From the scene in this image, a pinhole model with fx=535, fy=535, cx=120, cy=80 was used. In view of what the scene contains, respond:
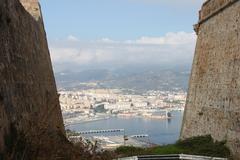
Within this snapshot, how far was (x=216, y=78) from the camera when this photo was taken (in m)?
19.0

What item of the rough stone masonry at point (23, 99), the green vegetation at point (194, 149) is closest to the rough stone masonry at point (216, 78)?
the green vegetation at point (194, 149)

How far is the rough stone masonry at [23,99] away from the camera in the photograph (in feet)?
26.4

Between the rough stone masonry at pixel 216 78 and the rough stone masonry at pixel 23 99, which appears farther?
the rough stone masonry at pixel 216 78

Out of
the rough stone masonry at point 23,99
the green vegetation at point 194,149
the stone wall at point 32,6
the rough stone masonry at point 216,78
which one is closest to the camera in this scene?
the rough stone masonry at point 23,99

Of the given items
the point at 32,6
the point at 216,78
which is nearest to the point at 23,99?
the point at 32,6

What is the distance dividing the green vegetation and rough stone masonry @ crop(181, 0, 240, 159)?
29 cm

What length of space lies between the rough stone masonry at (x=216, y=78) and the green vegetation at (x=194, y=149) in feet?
0.94

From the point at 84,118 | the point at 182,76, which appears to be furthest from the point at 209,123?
the point at 182,76

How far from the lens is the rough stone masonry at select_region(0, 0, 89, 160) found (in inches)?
316

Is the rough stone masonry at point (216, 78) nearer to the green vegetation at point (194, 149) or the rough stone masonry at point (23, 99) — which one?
the green vegetation at point (194, 149)

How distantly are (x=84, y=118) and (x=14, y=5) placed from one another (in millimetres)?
64131

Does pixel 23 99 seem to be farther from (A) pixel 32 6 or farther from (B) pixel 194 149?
(B) pixel 194 149

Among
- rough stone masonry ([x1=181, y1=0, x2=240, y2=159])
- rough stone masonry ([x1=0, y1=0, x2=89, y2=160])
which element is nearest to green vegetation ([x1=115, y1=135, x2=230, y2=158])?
rough stone masonry ([x1=181, y1=0, x2=240, y2=159])

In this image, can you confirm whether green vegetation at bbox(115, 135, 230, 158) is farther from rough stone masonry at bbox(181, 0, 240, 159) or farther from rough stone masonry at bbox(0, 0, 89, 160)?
rough stone masonry at bbox(0, 0, 89, 160)
